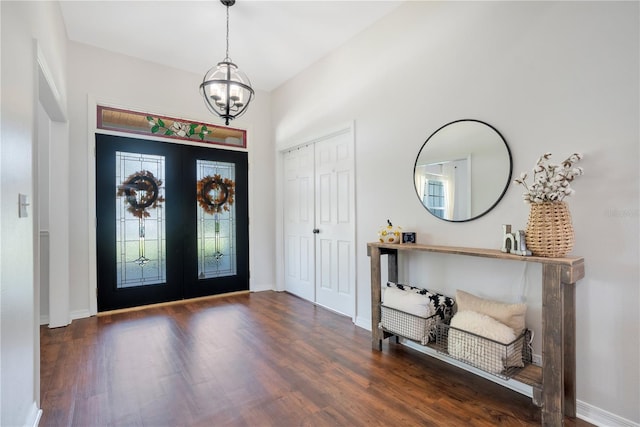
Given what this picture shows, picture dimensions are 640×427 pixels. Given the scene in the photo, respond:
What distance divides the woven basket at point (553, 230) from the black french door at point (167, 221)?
12.4ft

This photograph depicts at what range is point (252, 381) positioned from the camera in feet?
7.28

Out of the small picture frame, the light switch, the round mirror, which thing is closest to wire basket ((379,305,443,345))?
the small picture frame

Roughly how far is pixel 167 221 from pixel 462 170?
358 cm

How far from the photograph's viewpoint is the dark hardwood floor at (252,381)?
6.03ft

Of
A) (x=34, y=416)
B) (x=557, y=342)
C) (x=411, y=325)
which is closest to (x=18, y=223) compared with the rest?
(x=34, y=416)

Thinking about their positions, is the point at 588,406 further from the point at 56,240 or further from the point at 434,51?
the point at 56,240

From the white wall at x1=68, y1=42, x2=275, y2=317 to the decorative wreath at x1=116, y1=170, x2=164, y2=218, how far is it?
1.23 feet

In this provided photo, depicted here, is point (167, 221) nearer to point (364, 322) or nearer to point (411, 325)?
point (364, 322)

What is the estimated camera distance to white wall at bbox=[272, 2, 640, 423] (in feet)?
5.70

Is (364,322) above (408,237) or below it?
below

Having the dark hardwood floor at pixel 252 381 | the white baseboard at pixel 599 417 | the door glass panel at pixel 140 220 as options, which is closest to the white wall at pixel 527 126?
the white baseboard at pixel 599 417

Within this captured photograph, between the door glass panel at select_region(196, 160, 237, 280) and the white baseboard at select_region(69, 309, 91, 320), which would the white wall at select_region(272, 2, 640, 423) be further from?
the white baseboard at select_region(69, 309, 91, 320)

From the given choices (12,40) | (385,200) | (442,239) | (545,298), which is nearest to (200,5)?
(12,40)

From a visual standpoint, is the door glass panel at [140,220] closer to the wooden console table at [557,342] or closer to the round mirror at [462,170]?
the round mirror at [462,170]
